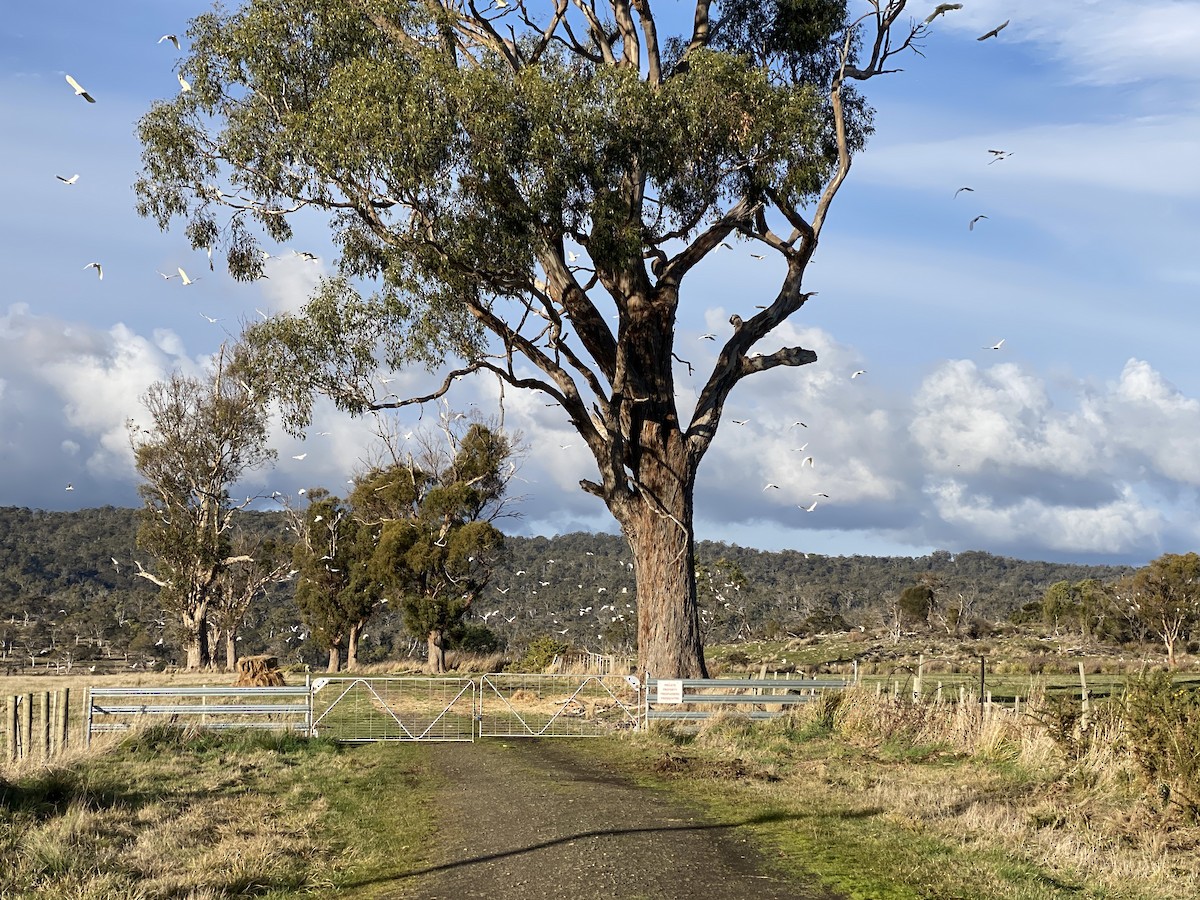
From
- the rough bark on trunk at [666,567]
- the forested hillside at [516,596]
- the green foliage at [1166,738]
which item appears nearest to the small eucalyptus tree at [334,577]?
the forested hillside at [516,596]

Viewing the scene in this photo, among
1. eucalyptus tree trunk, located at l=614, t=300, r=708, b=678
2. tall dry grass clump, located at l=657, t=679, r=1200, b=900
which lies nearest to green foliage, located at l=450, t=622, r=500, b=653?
eucalyptus tree trunk, located at l=614, t=300, r=708, b=678

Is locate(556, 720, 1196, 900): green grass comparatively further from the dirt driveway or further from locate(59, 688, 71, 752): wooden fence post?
locate(59, 688, 71, 752): wooden fence post

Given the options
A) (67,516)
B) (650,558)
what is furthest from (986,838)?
(67,516)

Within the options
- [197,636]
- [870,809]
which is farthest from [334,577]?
[870,809]

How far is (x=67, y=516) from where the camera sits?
11125 centimetres

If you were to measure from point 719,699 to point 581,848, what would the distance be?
32.1 feet

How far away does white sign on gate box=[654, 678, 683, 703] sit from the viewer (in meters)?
20.1

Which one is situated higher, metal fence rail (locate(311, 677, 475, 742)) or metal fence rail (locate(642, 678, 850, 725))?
metal fence rail (locate(642, 678, 850, 725))

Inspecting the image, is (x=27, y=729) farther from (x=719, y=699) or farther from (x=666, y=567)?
(x=666, y=567)

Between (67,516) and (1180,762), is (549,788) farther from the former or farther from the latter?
(67,516)

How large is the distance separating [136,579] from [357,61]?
3366 inches

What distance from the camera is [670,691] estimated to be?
2016 cm

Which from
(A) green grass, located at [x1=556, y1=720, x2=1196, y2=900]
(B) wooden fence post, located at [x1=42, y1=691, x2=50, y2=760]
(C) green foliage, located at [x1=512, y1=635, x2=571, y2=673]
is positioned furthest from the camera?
(C) green foliage, located at [x1=512, y1=635, x2=571, y2=673]

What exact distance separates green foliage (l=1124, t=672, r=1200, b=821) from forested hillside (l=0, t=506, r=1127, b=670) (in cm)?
3512
